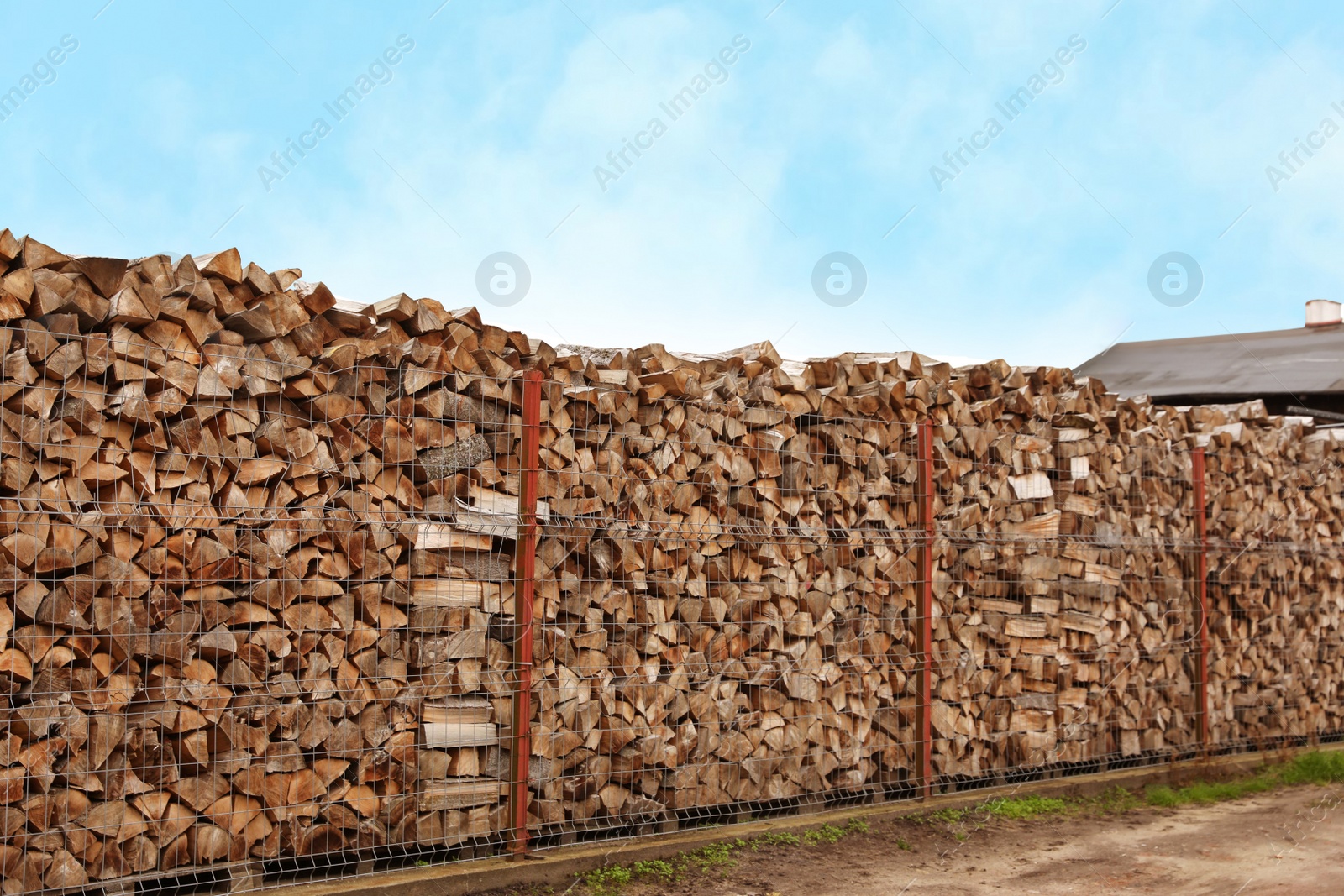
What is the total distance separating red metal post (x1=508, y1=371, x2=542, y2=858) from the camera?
5.15m

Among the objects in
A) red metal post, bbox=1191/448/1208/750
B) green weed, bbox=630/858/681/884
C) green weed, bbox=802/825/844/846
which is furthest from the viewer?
red metal post, bbox=1191/448/1208/750

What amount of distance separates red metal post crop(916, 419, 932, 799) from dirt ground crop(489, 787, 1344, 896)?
38cm

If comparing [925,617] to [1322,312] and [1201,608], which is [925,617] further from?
[1322,312]

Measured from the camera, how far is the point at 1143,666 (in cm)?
809

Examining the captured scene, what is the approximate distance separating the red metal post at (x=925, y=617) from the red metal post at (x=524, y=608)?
2478 mm

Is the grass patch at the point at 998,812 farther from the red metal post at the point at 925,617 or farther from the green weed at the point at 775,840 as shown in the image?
the red metal post at the point at 925,617

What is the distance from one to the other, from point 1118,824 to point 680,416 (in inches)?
139

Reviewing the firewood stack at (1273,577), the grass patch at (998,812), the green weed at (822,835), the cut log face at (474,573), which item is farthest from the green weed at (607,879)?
the firewood stack at (1273,577)

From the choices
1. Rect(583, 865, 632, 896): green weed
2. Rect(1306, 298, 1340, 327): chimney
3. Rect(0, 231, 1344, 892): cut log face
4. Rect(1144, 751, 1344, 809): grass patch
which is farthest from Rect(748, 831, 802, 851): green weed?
Rect(1306, 298, 1340, 327): chimney

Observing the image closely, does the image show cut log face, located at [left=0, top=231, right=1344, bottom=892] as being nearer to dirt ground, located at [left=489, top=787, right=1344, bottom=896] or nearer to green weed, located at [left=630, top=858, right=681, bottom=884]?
green weed, located at [left=630, top=858, right=681, bottom=884]

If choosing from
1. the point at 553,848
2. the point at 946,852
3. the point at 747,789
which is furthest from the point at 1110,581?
the point at 553,848

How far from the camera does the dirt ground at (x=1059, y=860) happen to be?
5.42 meters

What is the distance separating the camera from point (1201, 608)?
8.42 meters

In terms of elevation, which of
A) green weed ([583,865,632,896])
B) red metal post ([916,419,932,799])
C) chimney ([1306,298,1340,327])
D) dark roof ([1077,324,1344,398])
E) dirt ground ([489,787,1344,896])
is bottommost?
dirt ground ([489,787,1344,896])
